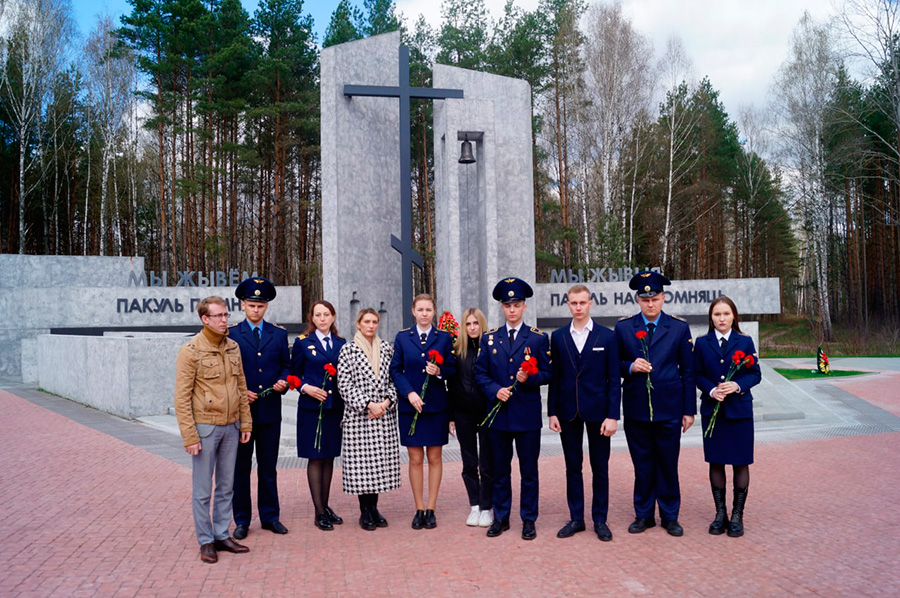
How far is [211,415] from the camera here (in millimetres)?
4812

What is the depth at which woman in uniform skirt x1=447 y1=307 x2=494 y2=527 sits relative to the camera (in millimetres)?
5480

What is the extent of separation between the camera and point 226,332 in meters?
5.01

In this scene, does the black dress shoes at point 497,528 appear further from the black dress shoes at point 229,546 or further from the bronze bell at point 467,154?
the bronze bell at point 467,154

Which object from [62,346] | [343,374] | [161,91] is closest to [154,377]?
[62,346]

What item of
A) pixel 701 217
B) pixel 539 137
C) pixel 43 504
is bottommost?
pixel 43 504

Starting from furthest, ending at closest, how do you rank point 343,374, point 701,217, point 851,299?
1. point 701,217
2. point 851,299
3. point 343,374

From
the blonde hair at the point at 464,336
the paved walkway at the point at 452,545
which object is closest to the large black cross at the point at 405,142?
the paved walkway at the point at 452,545

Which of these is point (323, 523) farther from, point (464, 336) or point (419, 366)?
point (464, 336)

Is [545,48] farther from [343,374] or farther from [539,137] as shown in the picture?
[343,374]

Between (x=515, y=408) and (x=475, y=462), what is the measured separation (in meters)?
0.68

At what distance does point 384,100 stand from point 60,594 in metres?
13.1

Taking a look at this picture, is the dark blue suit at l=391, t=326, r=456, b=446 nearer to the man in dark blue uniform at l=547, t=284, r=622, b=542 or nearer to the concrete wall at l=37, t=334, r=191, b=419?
the man in dark blue uniform at l=547, t=284, r=622, b=542

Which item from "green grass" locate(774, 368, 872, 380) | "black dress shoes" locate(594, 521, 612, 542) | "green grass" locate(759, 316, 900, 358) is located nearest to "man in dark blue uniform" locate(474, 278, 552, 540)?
"black dress shoes" locate(594, 521, 612, 542)

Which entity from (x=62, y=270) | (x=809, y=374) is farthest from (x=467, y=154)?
(x=62, y=270)
